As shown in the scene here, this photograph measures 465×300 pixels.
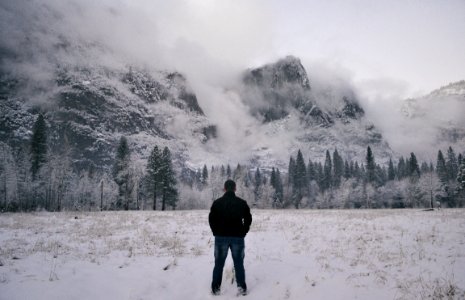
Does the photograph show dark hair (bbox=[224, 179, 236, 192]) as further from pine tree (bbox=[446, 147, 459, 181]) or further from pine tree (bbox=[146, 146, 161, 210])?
pine tree (bbox=[446, 147, 459, 181])


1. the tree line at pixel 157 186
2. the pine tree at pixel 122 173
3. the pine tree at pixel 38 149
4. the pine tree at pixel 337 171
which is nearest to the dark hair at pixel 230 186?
the tree line at pixel 157 186

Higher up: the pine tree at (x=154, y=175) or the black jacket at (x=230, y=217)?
the pine tree at (x=154, y=175)

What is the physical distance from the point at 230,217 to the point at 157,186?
5628cm

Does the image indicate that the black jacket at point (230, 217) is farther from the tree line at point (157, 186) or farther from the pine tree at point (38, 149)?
the pine tree at point (38, 149)

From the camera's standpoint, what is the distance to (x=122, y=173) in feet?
187

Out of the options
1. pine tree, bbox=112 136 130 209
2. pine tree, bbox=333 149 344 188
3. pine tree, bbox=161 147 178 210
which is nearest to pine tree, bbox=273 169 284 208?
pine tree, bbox=333 149 344 188

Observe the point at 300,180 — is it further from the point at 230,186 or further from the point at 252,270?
the point at 230,186

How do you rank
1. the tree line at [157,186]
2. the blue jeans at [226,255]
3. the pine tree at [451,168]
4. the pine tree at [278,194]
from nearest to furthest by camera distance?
the blue jeans at [226,255], the tree line at [157,186], the pine tree at [451,168], the pine tree at [278,194]

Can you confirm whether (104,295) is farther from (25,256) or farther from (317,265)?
(317,265)

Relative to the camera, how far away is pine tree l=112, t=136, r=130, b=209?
190 ft

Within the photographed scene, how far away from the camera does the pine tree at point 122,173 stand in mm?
57794

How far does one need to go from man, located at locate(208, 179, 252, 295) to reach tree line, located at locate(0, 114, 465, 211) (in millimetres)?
44620

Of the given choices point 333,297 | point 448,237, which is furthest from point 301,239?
point 333,297

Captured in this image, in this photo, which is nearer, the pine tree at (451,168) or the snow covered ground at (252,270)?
the snow covered ground at (252,270)
